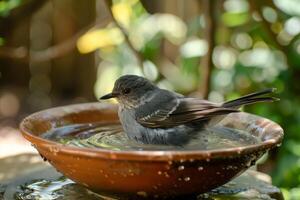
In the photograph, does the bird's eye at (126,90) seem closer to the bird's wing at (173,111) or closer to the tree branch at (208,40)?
the bird's wing at (173,111)

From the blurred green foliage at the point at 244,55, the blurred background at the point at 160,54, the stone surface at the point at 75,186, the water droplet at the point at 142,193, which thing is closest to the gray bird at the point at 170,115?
the stone surface at the point at 75,186

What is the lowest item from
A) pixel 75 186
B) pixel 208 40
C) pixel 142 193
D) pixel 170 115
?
pixel 75 186

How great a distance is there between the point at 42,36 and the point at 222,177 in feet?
17.7

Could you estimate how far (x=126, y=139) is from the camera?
3.62 metres

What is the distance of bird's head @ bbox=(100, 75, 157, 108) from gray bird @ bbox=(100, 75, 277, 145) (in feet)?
0.03

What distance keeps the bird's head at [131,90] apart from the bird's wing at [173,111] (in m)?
0.14

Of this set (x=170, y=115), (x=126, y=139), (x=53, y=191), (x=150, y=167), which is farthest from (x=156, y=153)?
(x=126, y=139)

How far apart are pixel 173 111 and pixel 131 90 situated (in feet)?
1.86

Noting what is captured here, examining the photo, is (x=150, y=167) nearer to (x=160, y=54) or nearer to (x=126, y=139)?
(x=126, y=139)

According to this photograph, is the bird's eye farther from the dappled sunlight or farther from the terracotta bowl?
the dappled sunlight

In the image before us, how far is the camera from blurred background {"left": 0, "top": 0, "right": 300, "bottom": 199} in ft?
18.0

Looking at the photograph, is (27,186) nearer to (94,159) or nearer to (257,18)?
(94,159)

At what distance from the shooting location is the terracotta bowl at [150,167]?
2533mm

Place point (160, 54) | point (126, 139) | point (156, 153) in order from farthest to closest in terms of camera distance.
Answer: point (160, 54)
point (126, 139)
point (156, 153)
